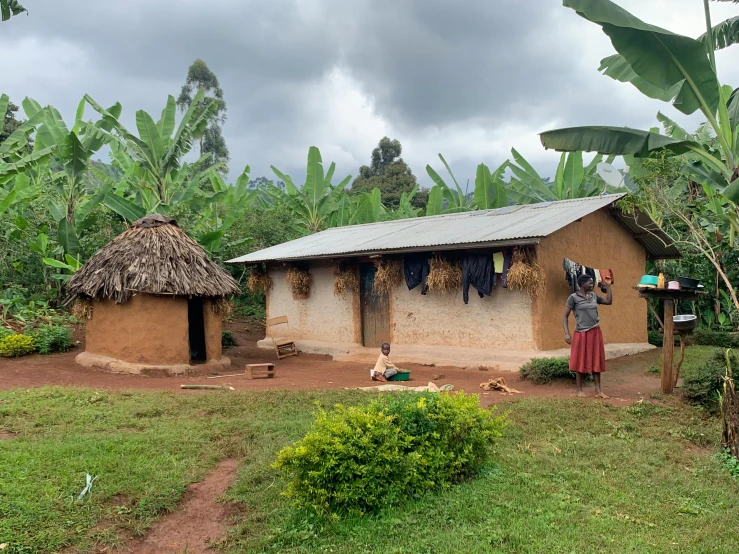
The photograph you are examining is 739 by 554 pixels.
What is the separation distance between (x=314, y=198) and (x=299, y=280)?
14.3ft

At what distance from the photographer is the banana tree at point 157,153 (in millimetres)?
13445

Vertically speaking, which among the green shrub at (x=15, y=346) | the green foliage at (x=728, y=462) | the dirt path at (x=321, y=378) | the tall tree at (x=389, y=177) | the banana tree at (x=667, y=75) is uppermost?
the tall tree at (x=389, y=177)

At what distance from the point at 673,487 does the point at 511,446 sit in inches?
58.5

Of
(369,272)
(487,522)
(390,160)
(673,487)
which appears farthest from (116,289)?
(390,160)

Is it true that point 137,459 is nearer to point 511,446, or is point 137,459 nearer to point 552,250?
point 511,446

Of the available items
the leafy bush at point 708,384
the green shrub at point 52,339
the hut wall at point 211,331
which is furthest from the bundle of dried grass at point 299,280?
the leafy bush at point 708,384

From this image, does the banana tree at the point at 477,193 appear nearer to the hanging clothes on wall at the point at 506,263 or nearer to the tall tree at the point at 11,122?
the hanging clothes on wall at the point at 506,263

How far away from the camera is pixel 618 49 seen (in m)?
6.36

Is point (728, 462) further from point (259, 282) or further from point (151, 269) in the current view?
point (259, 282)

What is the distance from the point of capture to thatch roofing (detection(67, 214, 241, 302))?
34.3ft

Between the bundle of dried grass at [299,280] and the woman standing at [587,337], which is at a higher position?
the bundle of dried grass at [299,280]

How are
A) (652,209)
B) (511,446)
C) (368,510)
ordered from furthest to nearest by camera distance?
(652,209)
(511,446)
(368,510)

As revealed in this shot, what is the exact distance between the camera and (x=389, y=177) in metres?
34.4

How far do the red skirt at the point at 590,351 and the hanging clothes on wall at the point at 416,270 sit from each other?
14.2 feet
